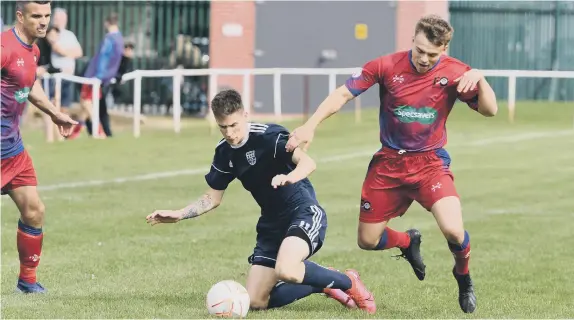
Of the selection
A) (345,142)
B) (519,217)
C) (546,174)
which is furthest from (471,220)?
(345,142)

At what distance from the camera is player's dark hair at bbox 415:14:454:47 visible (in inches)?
321

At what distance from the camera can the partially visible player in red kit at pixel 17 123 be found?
29.1 ft

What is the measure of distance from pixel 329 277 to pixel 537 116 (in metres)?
18.7

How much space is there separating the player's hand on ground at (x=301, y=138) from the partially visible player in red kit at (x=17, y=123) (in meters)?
2.06

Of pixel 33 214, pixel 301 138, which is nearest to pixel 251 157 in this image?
pixel 301 138

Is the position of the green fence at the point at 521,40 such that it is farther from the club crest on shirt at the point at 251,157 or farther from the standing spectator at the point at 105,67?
the club crest on shirt at the point at 251,157

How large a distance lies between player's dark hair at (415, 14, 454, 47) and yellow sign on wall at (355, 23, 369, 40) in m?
21.3

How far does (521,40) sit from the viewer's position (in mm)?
32438

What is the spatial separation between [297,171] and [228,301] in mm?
977

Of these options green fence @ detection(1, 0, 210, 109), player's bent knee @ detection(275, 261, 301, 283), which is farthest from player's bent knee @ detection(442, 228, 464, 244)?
green fence @ detection(1, 0, 210, 109)

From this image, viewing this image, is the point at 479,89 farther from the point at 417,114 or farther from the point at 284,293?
the point at 284,293

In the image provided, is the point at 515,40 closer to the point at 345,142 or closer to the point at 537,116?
the point at 537,116

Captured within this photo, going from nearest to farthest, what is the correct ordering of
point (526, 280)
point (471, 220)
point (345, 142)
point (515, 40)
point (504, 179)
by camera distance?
point (526, 280) → point (471, 220) → point (504, 179) → point (345, 142) → point (515, 40)

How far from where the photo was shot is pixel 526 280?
9.86 metres
